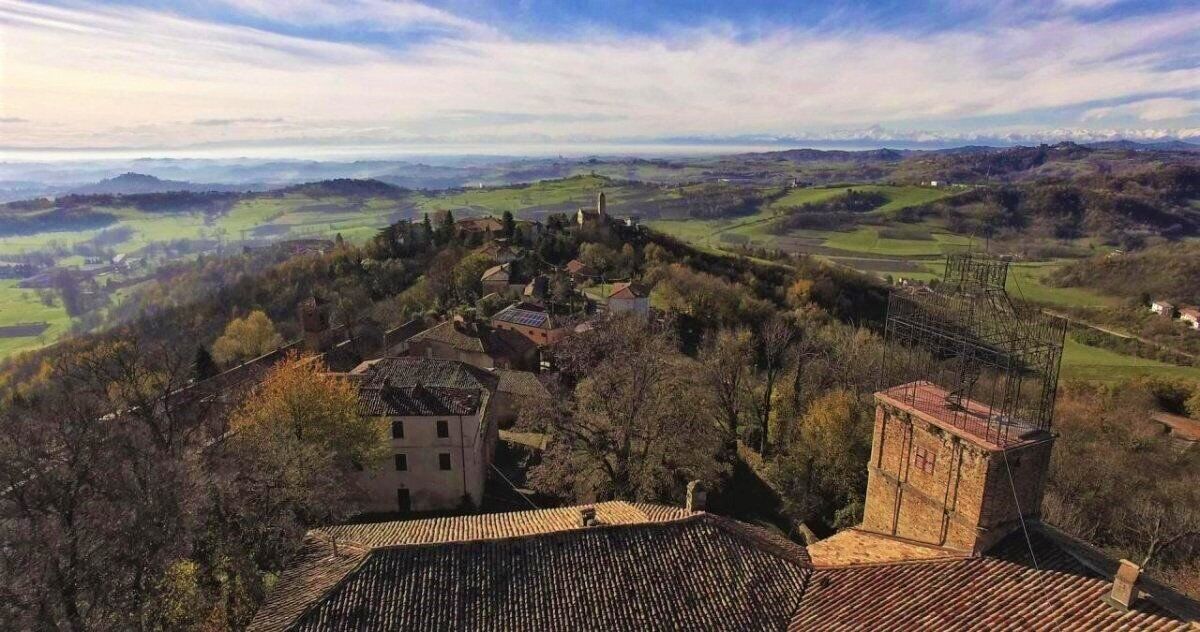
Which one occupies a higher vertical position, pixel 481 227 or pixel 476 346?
pixel 481 227

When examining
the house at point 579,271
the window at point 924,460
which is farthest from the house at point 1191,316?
the window at point 924,460

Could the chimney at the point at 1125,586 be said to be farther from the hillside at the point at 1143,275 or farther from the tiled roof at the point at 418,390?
the hillside at the point at 1143,275

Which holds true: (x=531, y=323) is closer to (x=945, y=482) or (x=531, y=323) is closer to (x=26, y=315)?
(x=945, y=482)

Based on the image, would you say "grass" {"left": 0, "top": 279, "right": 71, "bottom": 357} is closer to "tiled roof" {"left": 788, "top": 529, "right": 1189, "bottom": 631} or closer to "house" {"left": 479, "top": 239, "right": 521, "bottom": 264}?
"house" {"left": 479, "top": 239, "right": 521, "bottom": 264}

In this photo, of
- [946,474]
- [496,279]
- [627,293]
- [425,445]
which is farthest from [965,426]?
[496,279]

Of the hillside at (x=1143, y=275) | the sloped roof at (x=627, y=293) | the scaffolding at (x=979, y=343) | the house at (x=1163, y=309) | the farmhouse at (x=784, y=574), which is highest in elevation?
the scaffolding at (x=979, y=343)

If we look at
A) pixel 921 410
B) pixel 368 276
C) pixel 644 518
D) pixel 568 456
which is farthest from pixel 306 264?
pixel 921 410
